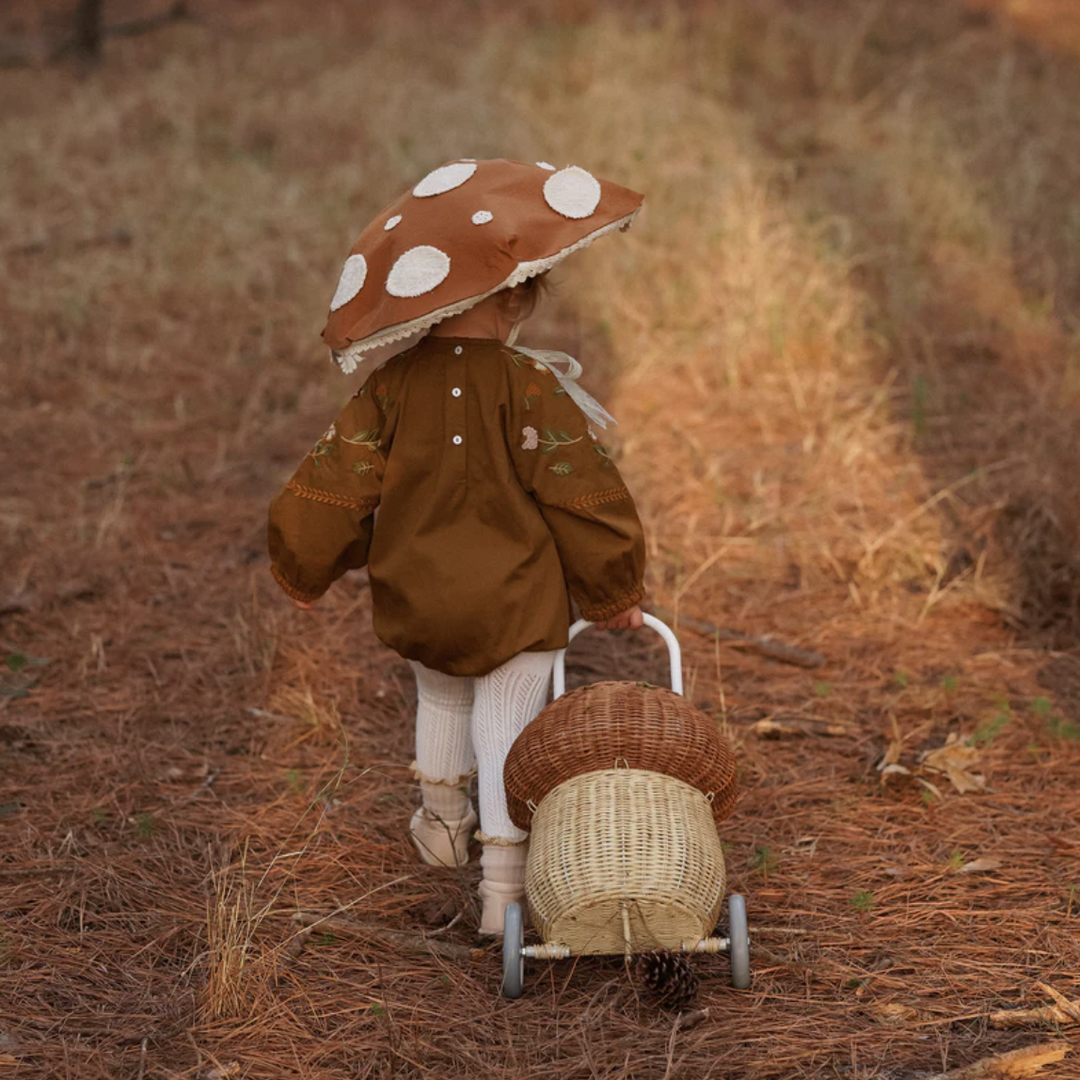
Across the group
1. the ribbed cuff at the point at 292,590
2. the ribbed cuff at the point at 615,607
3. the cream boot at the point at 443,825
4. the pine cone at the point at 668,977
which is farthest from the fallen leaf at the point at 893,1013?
the ribbed cuff at the point at 292,590

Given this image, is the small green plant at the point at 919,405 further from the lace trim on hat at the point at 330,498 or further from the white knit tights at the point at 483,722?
the lace trim on hat at the point at 330,498

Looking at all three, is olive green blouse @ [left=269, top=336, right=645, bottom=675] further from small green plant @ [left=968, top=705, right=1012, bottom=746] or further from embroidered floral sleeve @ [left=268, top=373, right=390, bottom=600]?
small green plant @ [left=968, top=705, right=1012, bottom=746]

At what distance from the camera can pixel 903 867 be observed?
3.14 meters

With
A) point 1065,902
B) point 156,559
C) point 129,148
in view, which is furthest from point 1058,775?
point 129,148

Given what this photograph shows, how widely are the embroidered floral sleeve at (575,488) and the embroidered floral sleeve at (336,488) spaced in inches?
11.9

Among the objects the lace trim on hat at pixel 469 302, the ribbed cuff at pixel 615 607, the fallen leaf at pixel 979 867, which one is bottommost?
the fallen leaf at pixel 979 867

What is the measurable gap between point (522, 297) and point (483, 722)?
36.9 inches

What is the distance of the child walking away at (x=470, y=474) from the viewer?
270 cm

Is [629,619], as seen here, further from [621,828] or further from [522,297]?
[522,297]

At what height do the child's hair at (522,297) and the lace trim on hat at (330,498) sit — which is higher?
the child's hair at (522,297)

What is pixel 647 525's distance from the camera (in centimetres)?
477

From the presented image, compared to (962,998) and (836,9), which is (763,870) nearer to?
(962,998)

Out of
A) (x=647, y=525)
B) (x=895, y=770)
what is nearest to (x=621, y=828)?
(x=895, y=770)

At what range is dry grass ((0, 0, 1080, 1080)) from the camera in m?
2.69
